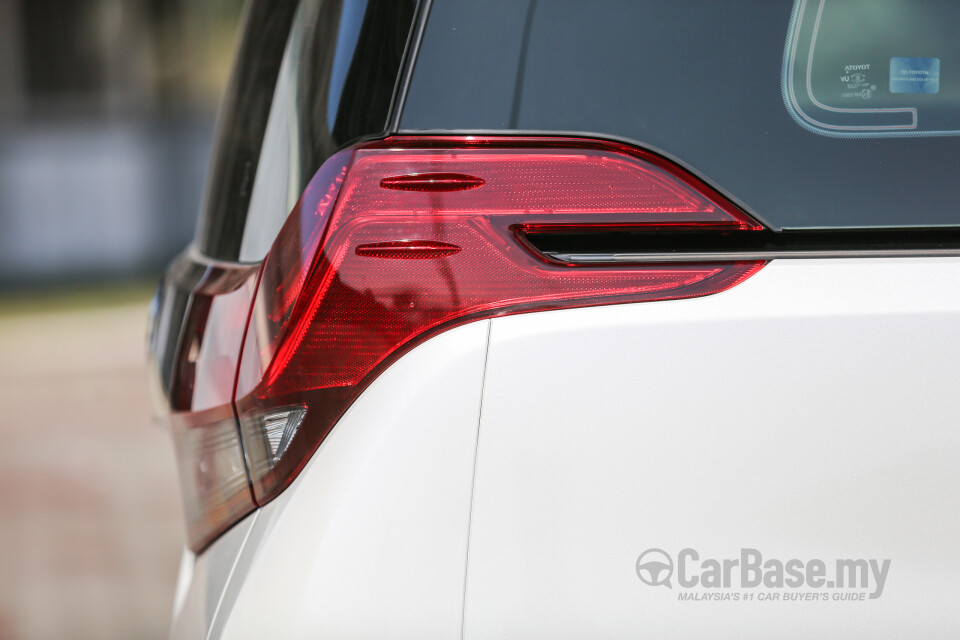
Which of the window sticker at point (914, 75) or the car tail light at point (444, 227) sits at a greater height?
the window sticker at point (914, 75)

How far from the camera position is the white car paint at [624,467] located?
1.09 metres

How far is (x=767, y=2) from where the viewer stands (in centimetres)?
119

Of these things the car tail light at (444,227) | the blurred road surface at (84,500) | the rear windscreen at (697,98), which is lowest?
the blurred road surface at (84,500)

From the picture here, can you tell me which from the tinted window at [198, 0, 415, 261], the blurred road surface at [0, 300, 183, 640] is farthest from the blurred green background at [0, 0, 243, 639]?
the tinted window at [198, 0, 415, 261]

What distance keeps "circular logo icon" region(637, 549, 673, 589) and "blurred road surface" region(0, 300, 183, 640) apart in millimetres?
2240

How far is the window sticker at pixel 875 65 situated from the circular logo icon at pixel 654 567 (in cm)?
55

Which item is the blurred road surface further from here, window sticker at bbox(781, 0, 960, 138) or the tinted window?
window sticker at bbox(781, 0, 960, 138)

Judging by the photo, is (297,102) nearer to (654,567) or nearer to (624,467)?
(624,467)

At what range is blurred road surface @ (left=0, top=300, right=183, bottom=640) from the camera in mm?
3086

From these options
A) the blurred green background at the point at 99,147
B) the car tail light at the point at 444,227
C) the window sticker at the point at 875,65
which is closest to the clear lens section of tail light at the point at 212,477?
the car tail light at the point at 444,227

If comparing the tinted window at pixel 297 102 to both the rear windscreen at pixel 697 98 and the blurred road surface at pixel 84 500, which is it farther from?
the blurred road surface at pixel 84 500

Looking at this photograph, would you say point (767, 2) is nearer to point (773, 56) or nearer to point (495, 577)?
point (773, 56)

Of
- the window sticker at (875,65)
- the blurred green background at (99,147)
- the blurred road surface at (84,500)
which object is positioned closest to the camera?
the window sticker at (875,65)

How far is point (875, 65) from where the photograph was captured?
1.24 meters
